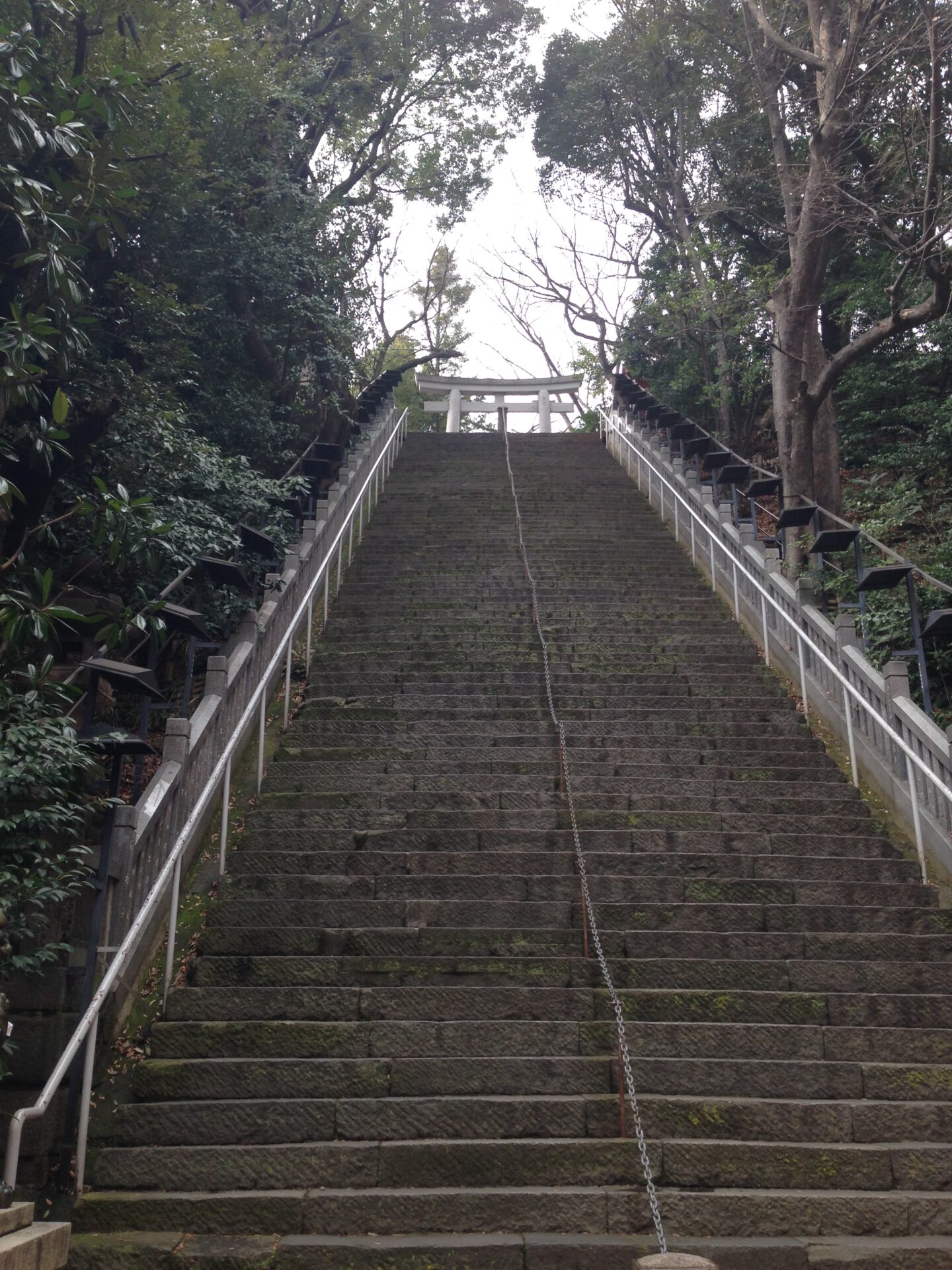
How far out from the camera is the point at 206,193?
1188 cm

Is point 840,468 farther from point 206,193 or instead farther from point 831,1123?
point 831,1123

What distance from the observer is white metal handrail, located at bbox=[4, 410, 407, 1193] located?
3.95m

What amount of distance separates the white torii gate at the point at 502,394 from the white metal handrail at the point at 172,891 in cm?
1488

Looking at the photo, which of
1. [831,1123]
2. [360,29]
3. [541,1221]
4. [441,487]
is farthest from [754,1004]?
[360,29]

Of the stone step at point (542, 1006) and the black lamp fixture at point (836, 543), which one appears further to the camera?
the black lamp fixture at point (836, 543)

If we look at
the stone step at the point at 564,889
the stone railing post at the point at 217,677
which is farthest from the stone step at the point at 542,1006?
the stone railing post at the point at 217,677

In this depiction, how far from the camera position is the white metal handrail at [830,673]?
6.54 metres

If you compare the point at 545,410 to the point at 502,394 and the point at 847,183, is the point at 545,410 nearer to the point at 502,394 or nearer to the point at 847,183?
the point at 502,394

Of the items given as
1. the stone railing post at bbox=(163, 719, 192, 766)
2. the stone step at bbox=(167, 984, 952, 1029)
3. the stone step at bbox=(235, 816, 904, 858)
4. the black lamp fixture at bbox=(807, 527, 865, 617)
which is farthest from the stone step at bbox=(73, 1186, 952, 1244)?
the black lamp fixture at bbox=(807, 527, 865, 617)

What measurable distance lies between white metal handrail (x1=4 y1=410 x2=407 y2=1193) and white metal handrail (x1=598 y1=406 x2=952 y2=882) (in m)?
4.22

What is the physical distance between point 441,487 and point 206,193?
578 cm

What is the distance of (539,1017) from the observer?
5.05 metres

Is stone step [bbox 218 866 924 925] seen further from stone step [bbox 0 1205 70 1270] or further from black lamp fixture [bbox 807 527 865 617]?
black lamp fixture [bbox 807 527 865 617]

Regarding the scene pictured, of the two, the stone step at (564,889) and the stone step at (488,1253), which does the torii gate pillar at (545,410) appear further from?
the stone step at (488,1253)
